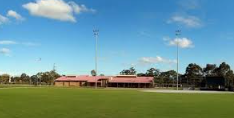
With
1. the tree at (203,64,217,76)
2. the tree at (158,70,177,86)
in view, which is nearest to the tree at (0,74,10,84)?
the tree at (158,70,177,86)

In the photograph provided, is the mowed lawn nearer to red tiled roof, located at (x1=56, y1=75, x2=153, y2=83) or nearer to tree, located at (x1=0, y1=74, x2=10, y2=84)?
red tiled roof, located at (x1=56, y1=75, x2=153, y2=83)

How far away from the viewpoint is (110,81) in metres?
134

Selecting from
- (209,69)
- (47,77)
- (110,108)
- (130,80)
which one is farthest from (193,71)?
(110,108)

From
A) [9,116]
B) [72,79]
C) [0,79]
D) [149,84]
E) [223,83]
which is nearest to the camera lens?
[9,116]

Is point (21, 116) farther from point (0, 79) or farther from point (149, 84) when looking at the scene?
point (0, 79)

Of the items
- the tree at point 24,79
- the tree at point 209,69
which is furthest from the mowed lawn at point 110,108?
the tree at point 24,79

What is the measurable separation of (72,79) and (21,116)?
4949 inches

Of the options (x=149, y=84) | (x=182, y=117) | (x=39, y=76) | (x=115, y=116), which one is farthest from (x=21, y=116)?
(x=39, y=76)

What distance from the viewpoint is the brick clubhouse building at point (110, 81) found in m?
130

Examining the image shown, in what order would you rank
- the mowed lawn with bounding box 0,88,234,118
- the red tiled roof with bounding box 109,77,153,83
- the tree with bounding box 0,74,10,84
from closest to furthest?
the mowed lawn with bounding box 0,88,234,118
the red tiled roof with bounding box 109,77,153,83
the tree with bounding box 0,74,10,84

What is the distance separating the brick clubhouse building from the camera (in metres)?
130

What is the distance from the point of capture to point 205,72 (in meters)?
178

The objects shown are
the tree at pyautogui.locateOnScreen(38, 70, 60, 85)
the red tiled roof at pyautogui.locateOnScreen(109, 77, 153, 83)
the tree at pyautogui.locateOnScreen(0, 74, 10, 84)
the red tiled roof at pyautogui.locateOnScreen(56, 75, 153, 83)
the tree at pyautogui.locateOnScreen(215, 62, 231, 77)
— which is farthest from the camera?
the tree at pyautogui.locateOnScreen(0, 74, 10, 84)

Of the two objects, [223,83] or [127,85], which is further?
[127,85]
